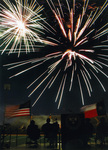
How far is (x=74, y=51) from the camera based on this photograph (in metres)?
3.66

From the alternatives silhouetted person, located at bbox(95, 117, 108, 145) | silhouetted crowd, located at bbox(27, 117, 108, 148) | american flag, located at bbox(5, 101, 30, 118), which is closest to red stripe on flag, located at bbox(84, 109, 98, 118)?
silhouetted crowd, located at bbox(27, 117, 108, 148)

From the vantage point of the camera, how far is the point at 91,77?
173 inches

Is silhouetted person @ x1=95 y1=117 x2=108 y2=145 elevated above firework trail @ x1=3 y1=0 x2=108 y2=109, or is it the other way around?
firework trail @ x1=3 y1=0 x2=108 y2=109

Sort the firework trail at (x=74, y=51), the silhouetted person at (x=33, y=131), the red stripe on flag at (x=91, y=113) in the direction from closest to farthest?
the firework trail at (x=74, y=51) → the silhouetted person at (x=33, y=131) → the red stripe on flag at (x=91, y=113)

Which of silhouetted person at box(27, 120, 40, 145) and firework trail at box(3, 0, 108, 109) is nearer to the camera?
firework trail at box(3, 0, 108, 109)

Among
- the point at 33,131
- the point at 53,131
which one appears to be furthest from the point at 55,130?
the point at 33,131

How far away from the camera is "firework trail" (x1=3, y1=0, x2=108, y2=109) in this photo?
3.25m

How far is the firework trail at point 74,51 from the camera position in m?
3.25

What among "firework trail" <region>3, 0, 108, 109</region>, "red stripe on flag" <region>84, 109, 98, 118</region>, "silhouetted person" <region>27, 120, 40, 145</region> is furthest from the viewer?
"red stripe on flag" <region>84, 109, 98, 118</region>

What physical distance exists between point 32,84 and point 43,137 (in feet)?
5.08

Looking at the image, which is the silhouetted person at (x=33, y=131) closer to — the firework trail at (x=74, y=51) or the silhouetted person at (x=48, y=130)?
the silhouetted person at (x=48, y=130)

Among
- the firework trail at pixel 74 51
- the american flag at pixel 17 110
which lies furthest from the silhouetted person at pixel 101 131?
the american flag at pixel 17 110

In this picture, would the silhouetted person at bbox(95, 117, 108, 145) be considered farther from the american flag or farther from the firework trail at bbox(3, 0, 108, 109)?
the american flag

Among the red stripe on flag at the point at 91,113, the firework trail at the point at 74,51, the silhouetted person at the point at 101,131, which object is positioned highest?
the firework trail at the point at 74,51
